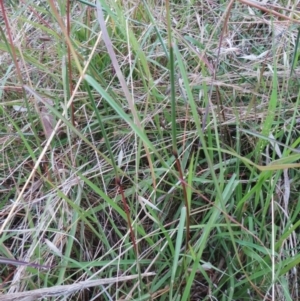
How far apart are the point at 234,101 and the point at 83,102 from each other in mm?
284

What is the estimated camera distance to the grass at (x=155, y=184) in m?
0.61

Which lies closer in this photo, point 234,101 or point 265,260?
point 265,260

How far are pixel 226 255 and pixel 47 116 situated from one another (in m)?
0.39

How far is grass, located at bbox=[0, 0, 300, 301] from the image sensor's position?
0.61 meters

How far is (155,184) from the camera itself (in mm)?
693

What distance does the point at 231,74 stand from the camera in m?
0.90

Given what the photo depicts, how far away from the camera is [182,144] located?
0.79m

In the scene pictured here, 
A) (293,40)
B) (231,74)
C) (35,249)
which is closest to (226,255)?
(35,249)

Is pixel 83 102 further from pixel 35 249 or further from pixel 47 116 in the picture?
pixel 35 249

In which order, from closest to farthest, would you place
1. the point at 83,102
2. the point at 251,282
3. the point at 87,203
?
1. the point at 251,282
2. the point at 87,203
3. the point at 83,102

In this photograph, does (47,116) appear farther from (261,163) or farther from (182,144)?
(261,163)

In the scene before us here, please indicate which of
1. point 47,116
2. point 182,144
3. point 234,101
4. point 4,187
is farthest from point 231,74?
point 4,187

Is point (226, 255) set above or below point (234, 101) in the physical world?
below

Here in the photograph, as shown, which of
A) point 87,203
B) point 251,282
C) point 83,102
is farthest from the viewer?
point 83,102
